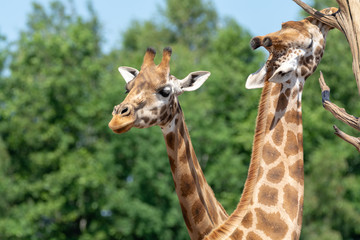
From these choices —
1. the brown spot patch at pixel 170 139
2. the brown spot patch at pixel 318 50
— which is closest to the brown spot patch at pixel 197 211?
the brown spot patch at pixel 170 139

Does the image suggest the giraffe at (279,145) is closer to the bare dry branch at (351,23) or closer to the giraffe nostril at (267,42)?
the giraffe nostril at (267,42)

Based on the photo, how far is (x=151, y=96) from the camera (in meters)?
7.71

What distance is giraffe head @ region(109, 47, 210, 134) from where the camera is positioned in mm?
7395

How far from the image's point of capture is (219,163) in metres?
27.5

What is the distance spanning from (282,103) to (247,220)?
142 centimetres

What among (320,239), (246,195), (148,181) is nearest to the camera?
(246,195)

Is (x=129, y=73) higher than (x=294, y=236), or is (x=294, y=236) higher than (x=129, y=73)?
(x=129, y=73)

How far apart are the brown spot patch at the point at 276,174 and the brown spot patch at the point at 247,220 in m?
0.47

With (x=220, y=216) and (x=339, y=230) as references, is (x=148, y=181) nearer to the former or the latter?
(x=339, y=230)

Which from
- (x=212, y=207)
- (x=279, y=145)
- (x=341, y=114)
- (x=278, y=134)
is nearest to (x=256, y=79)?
(x=278, y=134)

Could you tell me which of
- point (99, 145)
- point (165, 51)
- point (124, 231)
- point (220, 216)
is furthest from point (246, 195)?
point (99, 145)

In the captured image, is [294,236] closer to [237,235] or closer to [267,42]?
[237,235]

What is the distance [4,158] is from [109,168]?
5.17 meters

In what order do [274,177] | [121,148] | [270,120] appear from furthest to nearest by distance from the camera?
[121,148]
[270,120]
[274,177]
